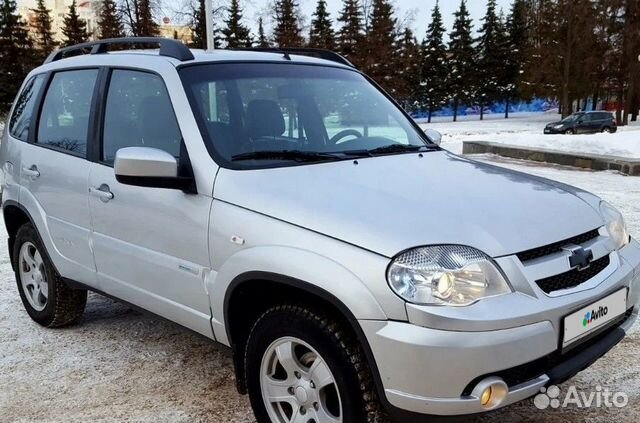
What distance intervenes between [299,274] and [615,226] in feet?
5.51

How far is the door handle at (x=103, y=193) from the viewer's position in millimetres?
3367

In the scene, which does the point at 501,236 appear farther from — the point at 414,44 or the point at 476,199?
the point at 414,44

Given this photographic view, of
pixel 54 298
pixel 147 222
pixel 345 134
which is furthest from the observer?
pixel 54 298

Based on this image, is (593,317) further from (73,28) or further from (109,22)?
(73,28)

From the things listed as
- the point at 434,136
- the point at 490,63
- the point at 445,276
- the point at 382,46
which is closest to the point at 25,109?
the point at 434,136

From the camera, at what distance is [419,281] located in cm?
217

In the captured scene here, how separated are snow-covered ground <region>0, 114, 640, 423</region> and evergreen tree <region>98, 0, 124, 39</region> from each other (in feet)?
120

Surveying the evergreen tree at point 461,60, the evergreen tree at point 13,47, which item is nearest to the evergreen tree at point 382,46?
the evergreen tree at point 461,60

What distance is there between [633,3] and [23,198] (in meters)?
45.1

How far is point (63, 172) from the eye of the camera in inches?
149

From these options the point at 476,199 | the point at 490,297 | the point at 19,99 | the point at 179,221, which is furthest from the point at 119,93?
the point at 490,297

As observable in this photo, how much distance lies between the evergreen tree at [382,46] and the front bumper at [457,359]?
1910 inches

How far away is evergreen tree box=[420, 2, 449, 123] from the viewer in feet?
188

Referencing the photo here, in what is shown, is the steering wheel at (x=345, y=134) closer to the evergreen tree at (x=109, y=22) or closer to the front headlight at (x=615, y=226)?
the front headlight at (x=615, y=226)
